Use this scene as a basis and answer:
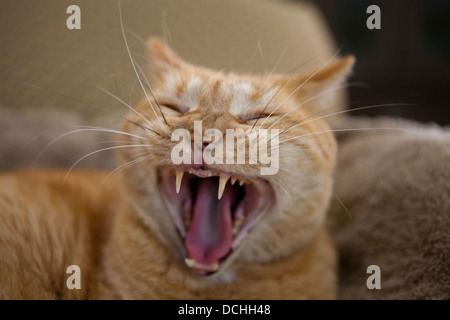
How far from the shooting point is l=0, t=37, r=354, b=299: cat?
688 mm

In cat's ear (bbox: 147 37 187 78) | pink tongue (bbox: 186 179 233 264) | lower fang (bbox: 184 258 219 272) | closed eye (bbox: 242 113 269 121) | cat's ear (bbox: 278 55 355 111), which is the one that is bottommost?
lower fang (bbox: 184 258 219 272)

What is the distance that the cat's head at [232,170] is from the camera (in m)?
0.64

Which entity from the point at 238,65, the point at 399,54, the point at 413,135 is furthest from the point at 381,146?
the point at 238,65

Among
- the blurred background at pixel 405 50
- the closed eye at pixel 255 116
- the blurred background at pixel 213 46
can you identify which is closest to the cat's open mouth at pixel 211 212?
the closed eye at pixel 255 116

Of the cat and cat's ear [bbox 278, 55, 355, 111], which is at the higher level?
cat's ear [bbox 278, 55, 355, 111]

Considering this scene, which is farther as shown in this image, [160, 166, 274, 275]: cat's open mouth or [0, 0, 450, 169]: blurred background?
[0, 0, 450, 169]: blurred background

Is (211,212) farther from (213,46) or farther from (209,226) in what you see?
(213,46)

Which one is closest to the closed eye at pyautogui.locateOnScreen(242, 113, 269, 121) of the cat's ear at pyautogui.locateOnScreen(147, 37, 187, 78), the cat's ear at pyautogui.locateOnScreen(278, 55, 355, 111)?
the cat's ear at pyautogui.locateOnScreen(278, 55, 355, 111)

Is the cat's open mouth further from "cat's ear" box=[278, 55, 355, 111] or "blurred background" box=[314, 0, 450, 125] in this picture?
"blurred background" box=[314, 0, 450, 125]

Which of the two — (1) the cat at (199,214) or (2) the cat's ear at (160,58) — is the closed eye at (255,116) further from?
(2) the cat's ear at (160,58)

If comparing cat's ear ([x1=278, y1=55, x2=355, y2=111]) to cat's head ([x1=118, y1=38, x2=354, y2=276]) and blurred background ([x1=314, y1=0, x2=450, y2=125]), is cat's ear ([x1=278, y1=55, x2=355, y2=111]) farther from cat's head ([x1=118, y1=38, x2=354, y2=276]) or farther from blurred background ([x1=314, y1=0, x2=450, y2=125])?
blurred background ([x1=314, y1=0, x2=450, y2=125])

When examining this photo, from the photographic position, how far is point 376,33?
0.86 meters

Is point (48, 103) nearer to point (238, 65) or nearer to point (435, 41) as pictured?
point (238, 65)

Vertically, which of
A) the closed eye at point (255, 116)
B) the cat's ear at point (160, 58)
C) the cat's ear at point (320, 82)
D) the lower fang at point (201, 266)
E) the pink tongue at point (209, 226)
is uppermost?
the cat's ear at point (160, 58)
